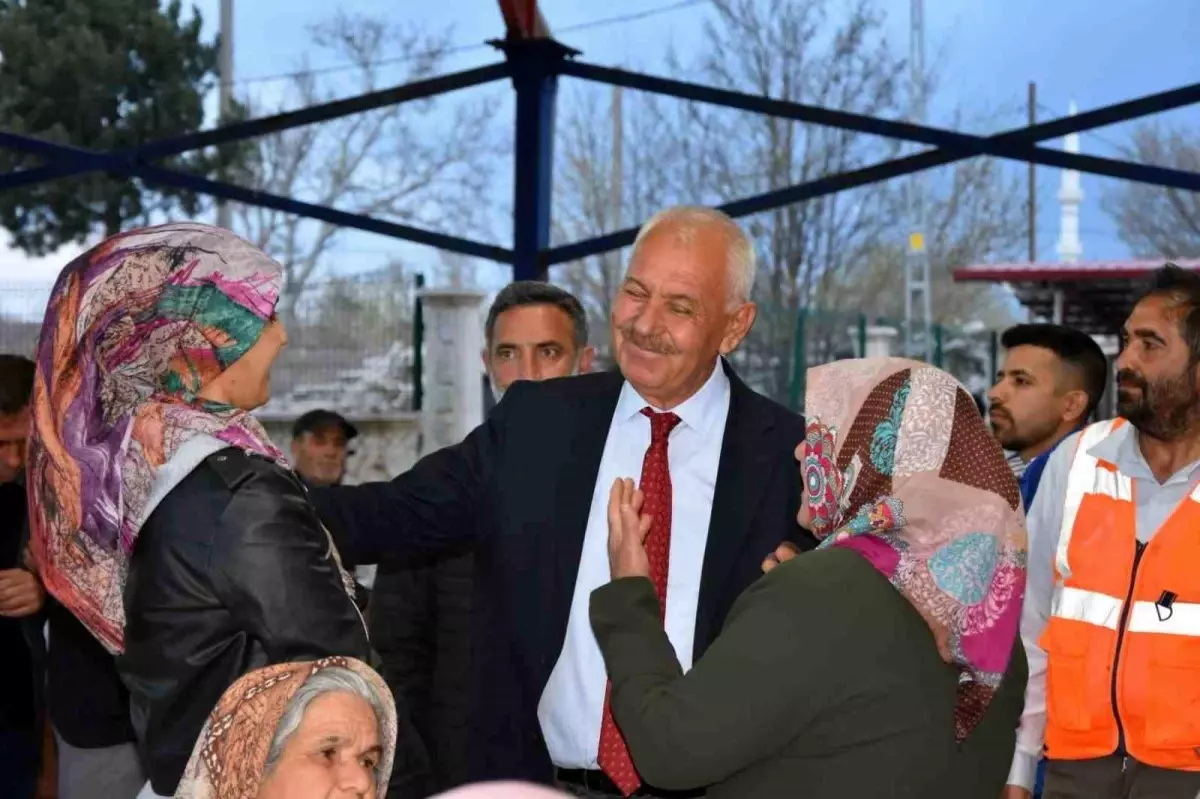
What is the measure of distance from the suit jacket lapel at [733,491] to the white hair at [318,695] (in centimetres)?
84

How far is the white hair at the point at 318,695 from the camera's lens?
1869 millimetres

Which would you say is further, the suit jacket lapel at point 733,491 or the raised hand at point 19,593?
the raised hand at point 19,593

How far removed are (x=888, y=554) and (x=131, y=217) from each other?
18936 millimetres

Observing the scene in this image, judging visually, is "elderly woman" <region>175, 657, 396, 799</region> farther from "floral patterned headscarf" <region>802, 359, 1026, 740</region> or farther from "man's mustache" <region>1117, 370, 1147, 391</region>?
"man's mustache" <region>1117, 370, 1147, 391</region>

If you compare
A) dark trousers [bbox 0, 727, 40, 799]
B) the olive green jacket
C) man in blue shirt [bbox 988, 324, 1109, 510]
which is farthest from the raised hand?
man in blue shirt [bbox 988, 324, 1109, 510]

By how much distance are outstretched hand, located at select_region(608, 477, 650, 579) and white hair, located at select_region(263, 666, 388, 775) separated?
43 cm

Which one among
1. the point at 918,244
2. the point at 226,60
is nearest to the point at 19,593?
the point at 226,60

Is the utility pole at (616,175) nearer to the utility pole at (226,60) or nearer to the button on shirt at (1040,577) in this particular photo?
the utility pole at (226,60)

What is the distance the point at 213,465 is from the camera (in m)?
2.05

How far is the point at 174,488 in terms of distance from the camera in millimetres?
2053

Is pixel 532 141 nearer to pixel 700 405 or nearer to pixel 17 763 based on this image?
pixel 17 763

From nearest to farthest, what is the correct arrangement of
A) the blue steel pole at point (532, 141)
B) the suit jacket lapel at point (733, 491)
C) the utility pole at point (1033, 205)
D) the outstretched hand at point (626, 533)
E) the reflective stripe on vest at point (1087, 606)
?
the outstretched hand at point (626, 533) → the suit jacket lapel at point (733, 491) → the reflective stripe on vest at point (1087, 606) → the blue steel pole at point (532, 141) → the utility pole at point (1033, 205)

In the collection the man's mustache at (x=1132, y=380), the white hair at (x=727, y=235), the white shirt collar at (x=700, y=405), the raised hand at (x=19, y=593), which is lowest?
the raised hand at (x=19, y=593)

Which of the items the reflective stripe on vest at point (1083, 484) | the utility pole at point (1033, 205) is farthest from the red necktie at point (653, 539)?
the utility pole at point (1033, 205)
